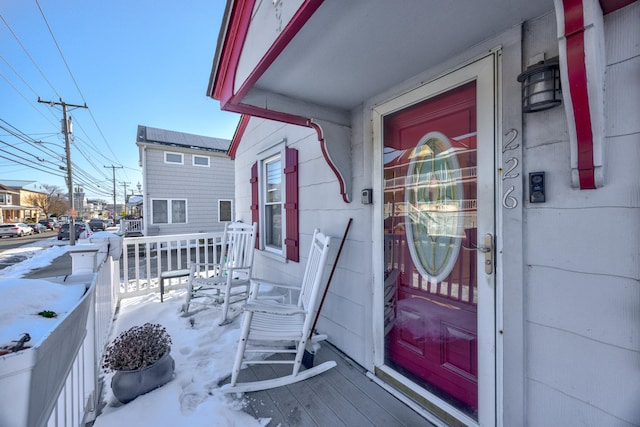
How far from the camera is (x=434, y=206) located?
158cm

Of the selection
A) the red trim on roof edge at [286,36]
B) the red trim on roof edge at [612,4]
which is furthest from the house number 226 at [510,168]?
the red trim on roof edge at [286,36]

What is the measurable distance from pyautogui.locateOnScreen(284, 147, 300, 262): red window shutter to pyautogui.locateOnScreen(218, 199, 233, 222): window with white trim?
8696 mm

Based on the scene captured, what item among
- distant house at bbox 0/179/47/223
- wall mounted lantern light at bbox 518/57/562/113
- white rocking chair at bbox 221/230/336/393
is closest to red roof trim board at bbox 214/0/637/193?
wall mounted lantern light at bbox 518/57/562/113

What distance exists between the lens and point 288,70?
148 centimetres

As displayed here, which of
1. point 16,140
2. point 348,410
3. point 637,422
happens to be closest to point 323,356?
point 348,410

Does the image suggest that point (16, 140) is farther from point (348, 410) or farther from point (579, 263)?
point (579, 263)

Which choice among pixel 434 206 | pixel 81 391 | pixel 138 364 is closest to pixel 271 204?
pixel 138 364

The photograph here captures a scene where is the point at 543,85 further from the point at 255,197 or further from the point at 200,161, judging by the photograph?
the point at 200,161

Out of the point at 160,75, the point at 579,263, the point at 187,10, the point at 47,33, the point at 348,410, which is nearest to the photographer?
the point at 579,263

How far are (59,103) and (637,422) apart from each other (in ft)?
51.0

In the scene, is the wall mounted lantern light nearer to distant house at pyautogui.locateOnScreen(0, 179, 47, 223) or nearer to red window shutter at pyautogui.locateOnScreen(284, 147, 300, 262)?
red window shutter at pyautogui.locateOnScreen(284, 147, 300, 262)

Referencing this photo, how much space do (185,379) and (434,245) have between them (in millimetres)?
1979

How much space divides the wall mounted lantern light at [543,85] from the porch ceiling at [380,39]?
25 centimetres

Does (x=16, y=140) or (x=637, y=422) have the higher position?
(x=16, y=140)
